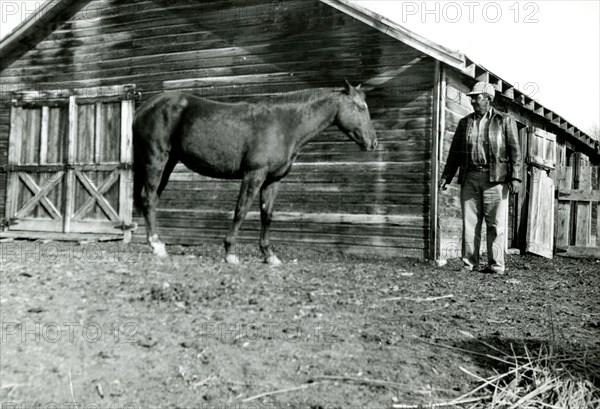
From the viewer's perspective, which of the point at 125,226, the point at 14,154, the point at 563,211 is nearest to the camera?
the point at 125,226

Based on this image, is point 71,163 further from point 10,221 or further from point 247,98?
point 247,98

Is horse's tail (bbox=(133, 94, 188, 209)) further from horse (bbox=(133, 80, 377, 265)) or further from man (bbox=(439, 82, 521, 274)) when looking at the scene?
man (bbox=(439, 82, 521, 274))

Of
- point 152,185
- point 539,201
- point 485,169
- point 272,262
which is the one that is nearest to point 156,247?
point 152,185

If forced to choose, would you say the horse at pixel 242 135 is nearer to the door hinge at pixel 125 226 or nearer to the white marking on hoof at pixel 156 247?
the white marking on hoof at pixel 156 247

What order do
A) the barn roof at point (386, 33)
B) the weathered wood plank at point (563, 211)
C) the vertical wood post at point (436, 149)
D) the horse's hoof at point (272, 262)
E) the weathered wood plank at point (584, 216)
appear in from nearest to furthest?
the horse's hoof at point (272, 262), the barn roof at point (386, 33), the vertical wood post at point (436, 149), the weathered wood plank at point (584, 216), the weathered wood plank at point (563, 211)

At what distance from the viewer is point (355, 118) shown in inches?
276

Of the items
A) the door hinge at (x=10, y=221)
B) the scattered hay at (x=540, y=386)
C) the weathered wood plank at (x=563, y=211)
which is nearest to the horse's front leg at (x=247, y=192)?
the scattered hay at (x=540, y=386)

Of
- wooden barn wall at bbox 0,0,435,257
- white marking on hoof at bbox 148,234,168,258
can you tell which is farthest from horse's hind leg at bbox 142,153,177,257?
wooden barn wall at bbox 0,0,435,257

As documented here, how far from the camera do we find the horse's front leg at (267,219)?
6.74m

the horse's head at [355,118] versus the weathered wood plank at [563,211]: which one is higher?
the horse's head at [355,118]

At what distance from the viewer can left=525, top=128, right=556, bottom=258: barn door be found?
10734 mm

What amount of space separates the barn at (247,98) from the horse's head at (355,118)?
169cm

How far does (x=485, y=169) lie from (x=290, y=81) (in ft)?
11.6

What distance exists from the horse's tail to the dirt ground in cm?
168
